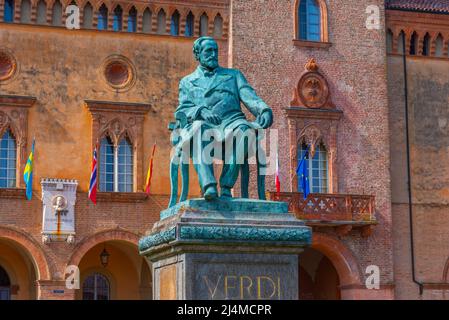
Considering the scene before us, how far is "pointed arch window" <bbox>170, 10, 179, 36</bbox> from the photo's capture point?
28688 millimetres

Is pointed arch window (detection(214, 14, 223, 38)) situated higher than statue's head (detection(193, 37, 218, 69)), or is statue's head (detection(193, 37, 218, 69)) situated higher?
pointed arch window (detection(214, 14, 223, 38))

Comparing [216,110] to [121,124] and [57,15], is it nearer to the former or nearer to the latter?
[121,124]

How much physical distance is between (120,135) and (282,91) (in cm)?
499

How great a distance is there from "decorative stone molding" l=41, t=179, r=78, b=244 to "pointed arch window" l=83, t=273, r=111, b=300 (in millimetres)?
3153

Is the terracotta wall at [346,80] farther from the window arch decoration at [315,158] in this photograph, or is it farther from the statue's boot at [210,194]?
the statue's boot at [210,194]

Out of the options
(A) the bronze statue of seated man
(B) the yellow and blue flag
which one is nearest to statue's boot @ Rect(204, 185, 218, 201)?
(A) the bronze statue of seated man

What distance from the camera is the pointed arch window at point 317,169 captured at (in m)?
28.9

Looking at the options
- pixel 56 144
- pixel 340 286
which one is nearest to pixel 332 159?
pixel 340 286

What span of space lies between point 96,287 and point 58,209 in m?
3.88

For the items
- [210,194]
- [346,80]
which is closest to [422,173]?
[346,80]

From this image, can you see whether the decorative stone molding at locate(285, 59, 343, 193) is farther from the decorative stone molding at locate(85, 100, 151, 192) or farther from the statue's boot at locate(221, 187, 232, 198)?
the statue's boot at locate(221, 187, 232, 198)

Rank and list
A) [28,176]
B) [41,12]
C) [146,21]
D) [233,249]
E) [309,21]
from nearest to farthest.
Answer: [233,249] < [28,176] < [41,12] < [146,21] < [309,21]

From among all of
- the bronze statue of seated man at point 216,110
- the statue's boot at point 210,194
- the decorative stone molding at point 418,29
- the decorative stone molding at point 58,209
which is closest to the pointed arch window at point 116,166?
the decorative stone molding at point 58,209

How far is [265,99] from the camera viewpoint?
93.8ft
